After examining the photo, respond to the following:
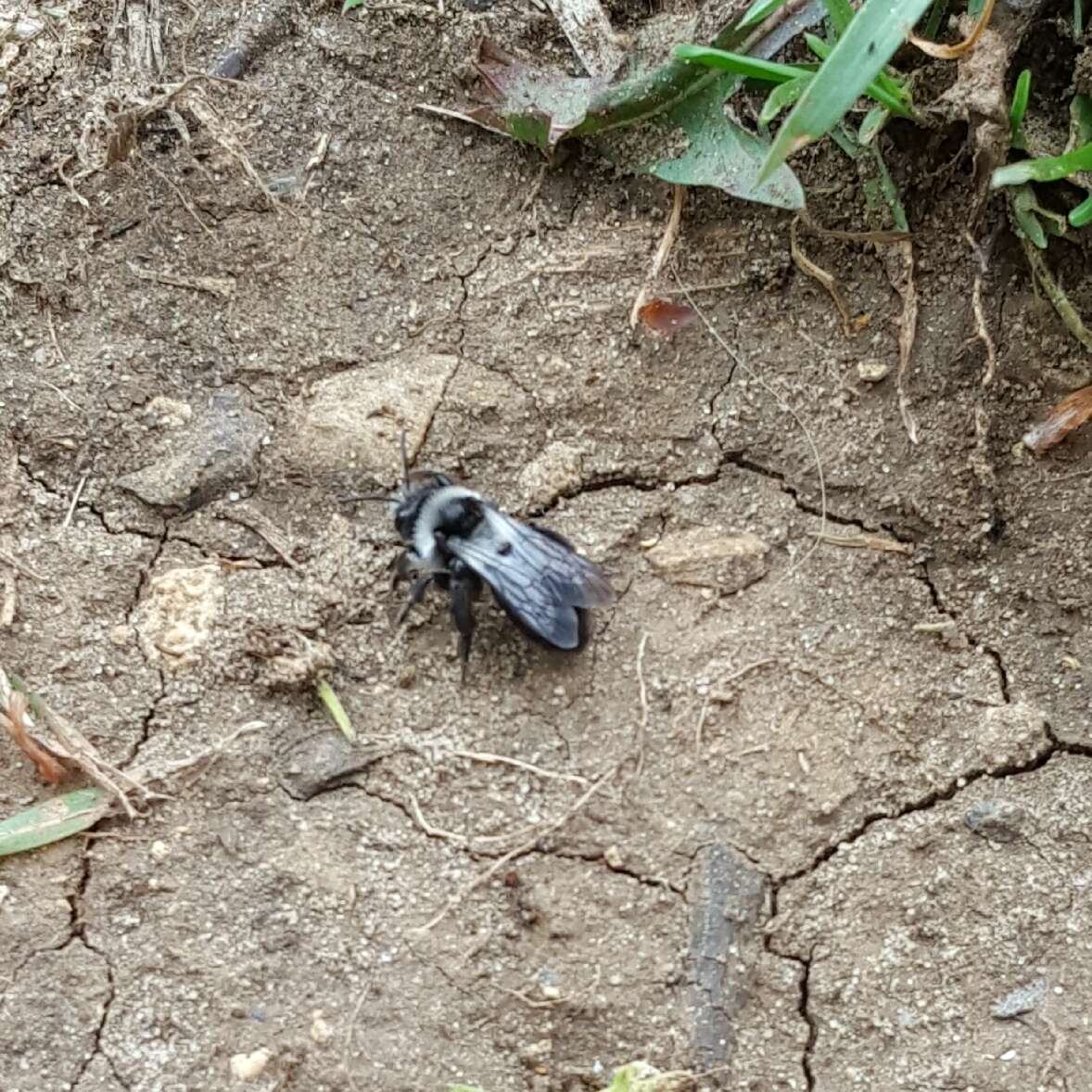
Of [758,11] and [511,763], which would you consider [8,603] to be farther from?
[758,11]

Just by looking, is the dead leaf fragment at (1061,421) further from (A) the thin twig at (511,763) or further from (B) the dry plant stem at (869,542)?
(A) the thin twig at (511,763)

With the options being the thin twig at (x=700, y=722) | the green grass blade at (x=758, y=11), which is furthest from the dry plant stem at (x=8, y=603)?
the green grass blade at (x=758, y=11)

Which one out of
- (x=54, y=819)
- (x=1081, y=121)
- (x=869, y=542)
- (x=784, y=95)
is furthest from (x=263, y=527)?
(x=1081, y=121)

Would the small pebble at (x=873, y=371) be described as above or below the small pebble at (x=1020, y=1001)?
above

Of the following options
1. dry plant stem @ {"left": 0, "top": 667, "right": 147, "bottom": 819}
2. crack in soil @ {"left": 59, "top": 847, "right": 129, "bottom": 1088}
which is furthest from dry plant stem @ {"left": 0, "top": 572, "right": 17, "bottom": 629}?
crack in soil @ {"left": 59, "top": 847, "right": 129, "bottom": 1088}

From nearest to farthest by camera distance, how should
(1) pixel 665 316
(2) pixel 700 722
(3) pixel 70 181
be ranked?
1. (2) pixel 700 722
2. (1) pixel 665 316
3. (3) pixel 70 181

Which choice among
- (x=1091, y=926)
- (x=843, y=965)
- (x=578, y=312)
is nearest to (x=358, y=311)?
(x=578, y=312)

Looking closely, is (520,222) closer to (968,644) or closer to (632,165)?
(632,165)
